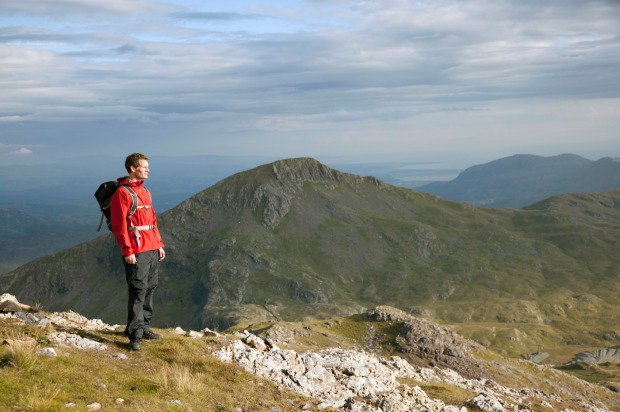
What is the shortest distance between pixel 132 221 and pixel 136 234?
43 centimetres

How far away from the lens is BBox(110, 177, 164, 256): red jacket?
50.9ft

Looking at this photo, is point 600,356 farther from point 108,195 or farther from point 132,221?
point 108,195

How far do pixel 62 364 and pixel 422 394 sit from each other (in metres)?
12.7

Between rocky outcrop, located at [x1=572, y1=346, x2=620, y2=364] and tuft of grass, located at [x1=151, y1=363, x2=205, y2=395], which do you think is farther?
rocky outcrop, located at [x1=572, y1=346, x2=620, y2=364]

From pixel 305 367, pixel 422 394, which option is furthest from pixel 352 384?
pixel 422 394

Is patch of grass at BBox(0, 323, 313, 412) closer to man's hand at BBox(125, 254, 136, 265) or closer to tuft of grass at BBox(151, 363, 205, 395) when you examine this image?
tuft of grass at BBox(151, 363, 205, 395)

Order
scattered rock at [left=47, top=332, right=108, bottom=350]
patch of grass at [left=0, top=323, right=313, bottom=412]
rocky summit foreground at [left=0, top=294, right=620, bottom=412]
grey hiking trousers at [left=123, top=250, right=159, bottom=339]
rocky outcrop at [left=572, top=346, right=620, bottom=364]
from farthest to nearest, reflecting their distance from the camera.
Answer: rocky outcrop at [left=572, top=346, right=620, bottom=364] → grey hiking trousers at [left=123, top=250, right=159, bottom=339] → scattered rock at [left=47, top=332, right=108, bottom=350] → rocky summit foreground at [left=0, top=294, right=620, bottom=412] → patch of grass at [left=0, top=323, right=313, bottom=412]

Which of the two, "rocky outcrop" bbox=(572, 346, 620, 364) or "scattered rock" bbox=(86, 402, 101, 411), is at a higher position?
"scattered rock" bbox=(86, 402, 101, 411)

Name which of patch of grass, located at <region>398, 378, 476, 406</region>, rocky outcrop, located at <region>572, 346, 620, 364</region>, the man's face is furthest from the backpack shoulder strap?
rocky outcrop, located at <region>572, 346, 620, 364</region>

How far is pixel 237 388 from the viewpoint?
48.2ft

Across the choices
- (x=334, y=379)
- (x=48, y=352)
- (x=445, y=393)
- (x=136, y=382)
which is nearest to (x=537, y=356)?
(x=445, y=393)

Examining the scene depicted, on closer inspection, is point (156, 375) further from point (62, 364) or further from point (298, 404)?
point (298, 404)

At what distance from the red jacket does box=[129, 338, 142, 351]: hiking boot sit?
286cm

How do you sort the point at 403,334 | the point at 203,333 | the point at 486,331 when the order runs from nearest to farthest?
1. the point at 203,333
2. the point at 403,334
3. the point at 486,331
